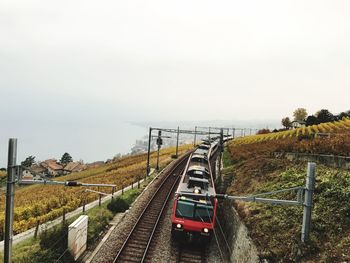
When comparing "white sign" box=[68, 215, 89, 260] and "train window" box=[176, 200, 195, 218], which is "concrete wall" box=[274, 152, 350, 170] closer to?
"train window" box=[176, 200, 195, 218]

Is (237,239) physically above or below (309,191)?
below

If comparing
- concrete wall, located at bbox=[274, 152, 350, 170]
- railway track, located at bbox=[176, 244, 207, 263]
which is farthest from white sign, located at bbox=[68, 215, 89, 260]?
concrete wall, located at bbox=[274, 152, 350, 170]

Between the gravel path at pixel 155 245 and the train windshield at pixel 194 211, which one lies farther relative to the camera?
the train windshield at pixel 194 211

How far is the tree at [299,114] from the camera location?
349ft

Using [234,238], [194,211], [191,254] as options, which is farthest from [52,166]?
[234,238]

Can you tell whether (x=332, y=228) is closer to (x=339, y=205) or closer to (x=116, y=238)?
(x=339, y=205)

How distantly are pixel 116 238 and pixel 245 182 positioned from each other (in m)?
11.5

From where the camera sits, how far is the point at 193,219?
59.2 ft

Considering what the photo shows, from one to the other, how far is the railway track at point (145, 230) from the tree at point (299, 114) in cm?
8581

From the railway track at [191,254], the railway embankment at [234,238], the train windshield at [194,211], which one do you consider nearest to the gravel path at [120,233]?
the railway track at [191,254]

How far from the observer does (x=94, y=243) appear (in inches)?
706

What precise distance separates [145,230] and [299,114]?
324ft

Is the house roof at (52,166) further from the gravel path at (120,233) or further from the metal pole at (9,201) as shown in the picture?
the metal pole at (9,201)

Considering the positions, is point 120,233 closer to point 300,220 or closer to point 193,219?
point 193,219
